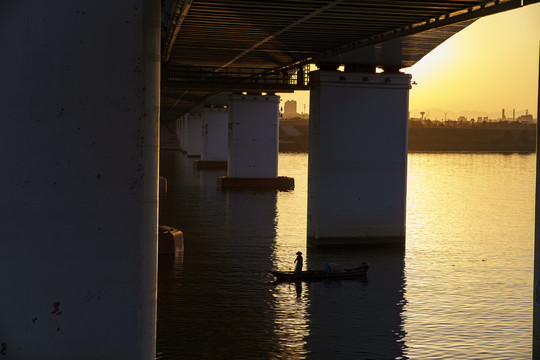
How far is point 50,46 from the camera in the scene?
12.7 meters

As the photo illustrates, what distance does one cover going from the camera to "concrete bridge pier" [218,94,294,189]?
74.6 meters

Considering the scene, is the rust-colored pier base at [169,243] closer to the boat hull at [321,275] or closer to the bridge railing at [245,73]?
the boat hull at [321,275]

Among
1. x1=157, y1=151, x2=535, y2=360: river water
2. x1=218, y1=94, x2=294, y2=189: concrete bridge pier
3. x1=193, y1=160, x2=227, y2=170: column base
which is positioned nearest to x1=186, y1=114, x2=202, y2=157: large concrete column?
x1=193, y1=160, x2=227, y2=170: column base

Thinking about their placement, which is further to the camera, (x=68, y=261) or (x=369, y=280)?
(x=369, y=280)

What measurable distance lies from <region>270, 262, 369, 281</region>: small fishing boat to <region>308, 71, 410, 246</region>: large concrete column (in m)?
7.65

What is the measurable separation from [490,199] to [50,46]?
67.5 metres

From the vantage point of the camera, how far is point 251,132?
74812 mm

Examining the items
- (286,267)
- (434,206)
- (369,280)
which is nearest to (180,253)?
(286,267)

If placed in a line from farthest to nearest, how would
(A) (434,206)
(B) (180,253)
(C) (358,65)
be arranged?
(A) (434,206)
(C) (358,65)
(B) (180,253)

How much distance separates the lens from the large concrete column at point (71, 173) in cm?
1274

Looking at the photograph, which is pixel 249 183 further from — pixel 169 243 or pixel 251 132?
pixel 169 243

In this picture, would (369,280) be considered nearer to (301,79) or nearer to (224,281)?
(224,281)

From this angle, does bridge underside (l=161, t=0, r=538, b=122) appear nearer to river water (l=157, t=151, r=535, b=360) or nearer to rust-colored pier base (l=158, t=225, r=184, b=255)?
rust-colored pier base (l=158, t=225, r=184, b=255)

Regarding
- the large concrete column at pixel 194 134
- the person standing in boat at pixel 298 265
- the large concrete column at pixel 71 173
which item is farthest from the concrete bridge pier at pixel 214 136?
the large concrete column at pixel 71 173
